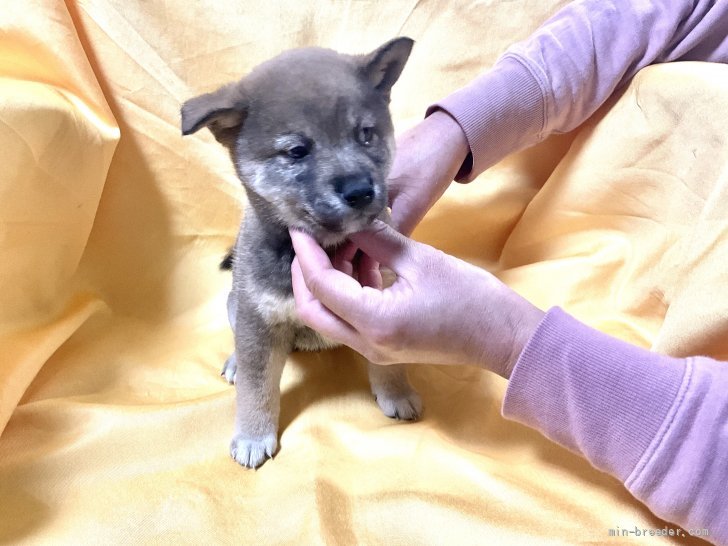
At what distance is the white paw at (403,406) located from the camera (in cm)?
144

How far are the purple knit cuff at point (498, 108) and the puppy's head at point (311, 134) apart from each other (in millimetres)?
338

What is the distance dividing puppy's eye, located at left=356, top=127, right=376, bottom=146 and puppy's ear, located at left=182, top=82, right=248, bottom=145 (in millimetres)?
226

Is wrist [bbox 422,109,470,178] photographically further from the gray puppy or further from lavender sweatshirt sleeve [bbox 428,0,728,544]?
lavender sweatshirt sleeve [bbox 428,0,728,544]

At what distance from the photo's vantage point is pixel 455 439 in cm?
136

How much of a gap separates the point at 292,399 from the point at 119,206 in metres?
0.81

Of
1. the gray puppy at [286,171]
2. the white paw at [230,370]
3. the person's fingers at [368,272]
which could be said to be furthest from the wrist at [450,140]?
the white paw at [230,370]

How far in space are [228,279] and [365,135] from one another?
0.83m

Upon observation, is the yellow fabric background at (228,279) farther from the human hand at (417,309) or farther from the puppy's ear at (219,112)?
the puppy's ear at (219,112)

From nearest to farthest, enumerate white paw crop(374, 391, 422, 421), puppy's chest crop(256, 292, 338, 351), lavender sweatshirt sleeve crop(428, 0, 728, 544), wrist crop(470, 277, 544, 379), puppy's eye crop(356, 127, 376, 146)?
lavender sweatshirt sleeve crop(428, 0, 728, 544) < wrist crop(470, 277, 544, 379) < puppy's eye crop(356, 127, 376, 146) < puppy's chest crop(256, 292, 338, 351) < white paw crop(374, 391, 422, 421)

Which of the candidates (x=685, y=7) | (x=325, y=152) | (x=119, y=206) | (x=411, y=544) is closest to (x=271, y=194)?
(x=325, y=152)

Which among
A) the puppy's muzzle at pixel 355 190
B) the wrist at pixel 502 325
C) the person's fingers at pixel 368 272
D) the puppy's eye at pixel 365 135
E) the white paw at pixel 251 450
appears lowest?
the white paw at pixel 251 450

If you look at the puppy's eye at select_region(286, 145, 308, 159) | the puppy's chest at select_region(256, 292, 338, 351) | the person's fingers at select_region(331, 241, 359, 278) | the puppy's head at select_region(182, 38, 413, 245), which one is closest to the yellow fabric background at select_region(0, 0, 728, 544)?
the puppy's chest at select_region(256, 292, 338, 351)

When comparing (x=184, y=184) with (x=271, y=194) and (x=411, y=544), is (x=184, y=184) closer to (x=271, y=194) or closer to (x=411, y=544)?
(x=271, y=194)

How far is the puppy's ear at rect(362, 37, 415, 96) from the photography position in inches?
49.0
